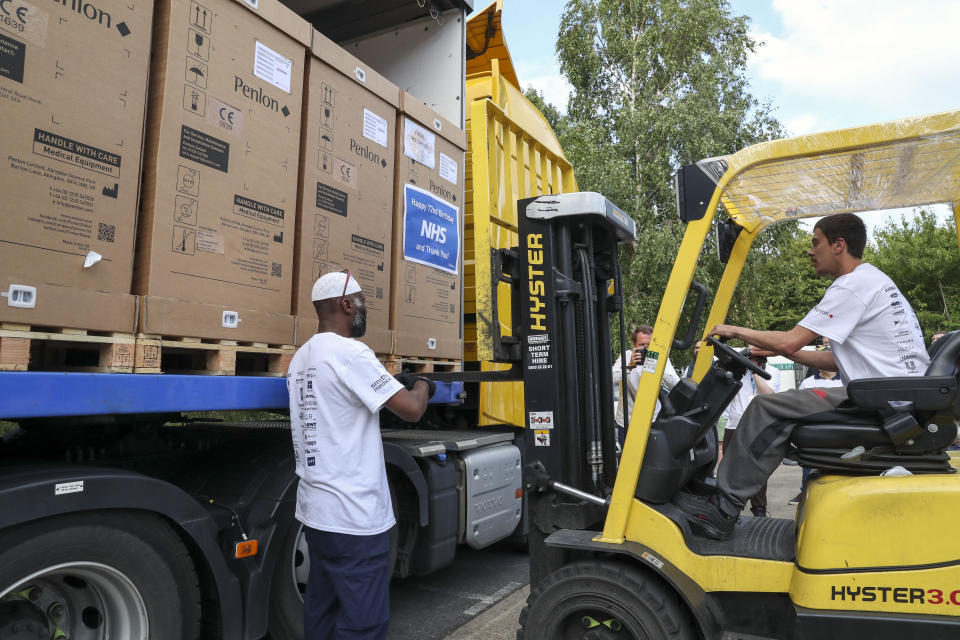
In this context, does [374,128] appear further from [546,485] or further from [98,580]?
[98,580]

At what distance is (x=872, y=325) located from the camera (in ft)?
9.37

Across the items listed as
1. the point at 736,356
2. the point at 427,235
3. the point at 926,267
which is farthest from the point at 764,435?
the point at 926,267

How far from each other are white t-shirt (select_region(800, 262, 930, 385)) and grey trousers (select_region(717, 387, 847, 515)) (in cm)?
21

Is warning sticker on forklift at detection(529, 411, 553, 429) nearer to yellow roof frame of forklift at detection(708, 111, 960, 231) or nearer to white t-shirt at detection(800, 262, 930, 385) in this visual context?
white t-shirt at detection(800, 262, 930, 385)

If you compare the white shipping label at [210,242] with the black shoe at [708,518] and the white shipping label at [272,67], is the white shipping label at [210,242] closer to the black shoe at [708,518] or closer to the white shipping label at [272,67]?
the white shipping label at [272,67]

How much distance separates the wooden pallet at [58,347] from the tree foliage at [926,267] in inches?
944

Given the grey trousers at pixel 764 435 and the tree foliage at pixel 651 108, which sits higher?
the tree foliage at pixel 651 108

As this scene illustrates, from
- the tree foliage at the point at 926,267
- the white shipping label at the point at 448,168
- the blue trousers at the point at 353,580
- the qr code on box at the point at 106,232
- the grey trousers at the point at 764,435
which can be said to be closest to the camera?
the qr code on box at the point at 106,232

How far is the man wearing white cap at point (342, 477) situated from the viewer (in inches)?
101

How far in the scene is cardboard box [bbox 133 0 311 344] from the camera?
93.0 inches

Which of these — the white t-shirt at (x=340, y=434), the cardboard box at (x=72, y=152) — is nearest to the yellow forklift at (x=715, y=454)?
the white t-shirt at (x=340, y=434)

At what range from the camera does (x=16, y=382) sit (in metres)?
1.91

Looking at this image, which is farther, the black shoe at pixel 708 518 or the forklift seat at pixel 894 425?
the black shoe at pixel 708 518

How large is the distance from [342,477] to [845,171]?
8.74 ft
